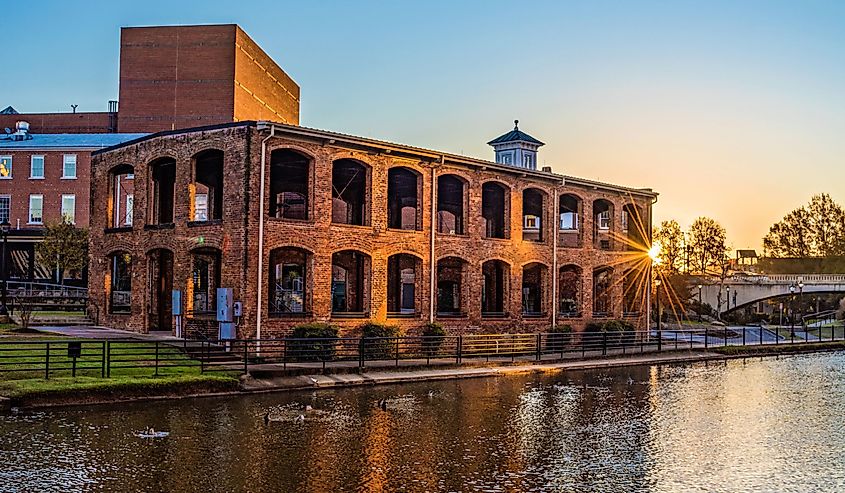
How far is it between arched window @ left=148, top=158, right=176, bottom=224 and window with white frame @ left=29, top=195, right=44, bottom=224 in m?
27.6

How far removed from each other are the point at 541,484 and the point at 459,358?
51.4ft

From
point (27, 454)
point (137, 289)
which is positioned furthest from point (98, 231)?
point (27, 454)

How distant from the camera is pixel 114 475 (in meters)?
11.3

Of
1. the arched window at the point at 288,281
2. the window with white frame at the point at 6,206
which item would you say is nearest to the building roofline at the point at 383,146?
the arched window at the point at 288,281

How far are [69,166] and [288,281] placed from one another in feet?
70.4

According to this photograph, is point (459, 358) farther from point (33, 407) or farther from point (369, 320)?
point (33, 407)

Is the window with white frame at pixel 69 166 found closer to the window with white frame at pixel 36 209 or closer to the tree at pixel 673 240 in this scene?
the window with white frame at pixel 36 209

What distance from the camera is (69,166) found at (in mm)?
56281

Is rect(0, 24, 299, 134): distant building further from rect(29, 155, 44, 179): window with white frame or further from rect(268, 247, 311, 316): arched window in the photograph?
rect(268, 247, 311, 316): arched window

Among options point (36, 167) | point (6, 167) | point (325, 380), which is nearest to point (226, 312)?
point (325, 380)

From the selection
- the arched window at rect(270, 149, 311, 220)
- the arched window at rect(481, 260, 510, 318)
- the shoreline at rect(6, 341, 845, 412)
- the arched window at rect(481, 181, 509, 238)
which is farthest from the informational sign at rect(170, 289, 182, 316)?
the arched window at rect(481, 181, 509, 238)

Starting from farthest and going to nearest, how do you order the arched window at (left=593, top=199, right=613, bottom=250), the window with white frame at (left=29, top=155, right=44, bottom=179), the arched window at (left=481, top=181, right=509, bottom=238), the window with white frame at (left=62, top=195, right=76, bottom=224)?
the window with white frame at (left=29, top=155, right=44, bottom=179)
the window with white frame at (left=62, top=195, right=76, bottom=224)
the arched window at (left=593, top=199, right=613, bottom=250)
the arched window at (left=481, top=181, right=509, bottom=238)

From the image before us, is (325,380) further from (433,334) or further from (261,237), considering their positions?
(433,334)

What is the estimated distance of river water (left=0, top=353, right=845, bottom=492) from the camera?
11.4 meters
